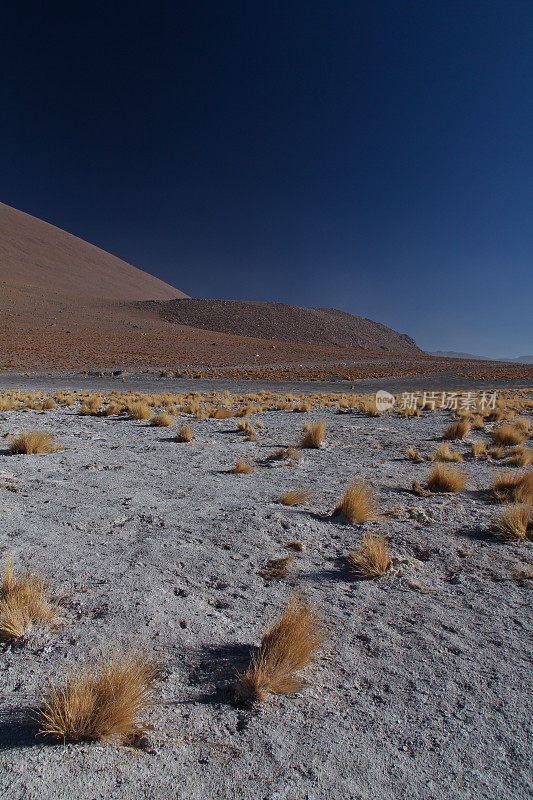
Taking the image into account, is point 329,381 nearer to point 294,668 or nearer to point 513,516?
point 513,516

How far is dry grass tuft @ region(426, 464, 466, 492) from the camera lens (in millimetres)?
5254

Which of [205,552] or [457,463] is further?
[457,463]

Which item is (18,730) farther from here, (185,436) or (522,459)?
(522,459)

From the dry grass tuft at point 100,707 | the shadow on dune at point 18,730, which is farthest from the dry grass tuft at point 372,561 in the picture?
the shadow on dune at point 18,730

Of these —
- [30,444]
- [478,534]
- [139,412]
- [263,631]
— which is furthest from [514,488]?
[139,412]

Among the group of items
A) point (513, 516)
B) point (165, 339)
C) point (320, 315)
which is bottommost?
point (513, 516)

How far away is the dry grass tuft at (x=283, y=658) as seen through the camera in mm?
1932

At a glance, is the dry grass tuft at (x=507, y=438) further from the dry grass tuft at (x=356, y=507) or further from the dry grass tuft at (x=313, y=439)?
the dry grass tuft at (x=356, y=507)

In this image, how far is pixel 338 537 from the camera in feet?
12.8

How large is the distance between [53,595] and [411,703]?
2.21m

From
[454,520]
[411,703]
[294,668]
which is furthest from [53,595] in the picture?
[454,520]

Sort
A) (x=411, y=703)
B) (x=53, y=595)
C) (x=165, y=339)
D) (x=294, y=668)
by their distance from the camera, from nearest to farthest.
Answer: (x=411, y=703) → (x=294, y=668) → (x=53, y=595) → (x=165, y=339)

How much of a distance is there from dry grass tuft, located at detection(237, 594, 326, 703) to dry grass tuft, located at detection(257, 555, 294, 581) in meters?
0.74

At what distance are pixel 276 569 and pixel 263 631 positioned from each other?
0.80 m
